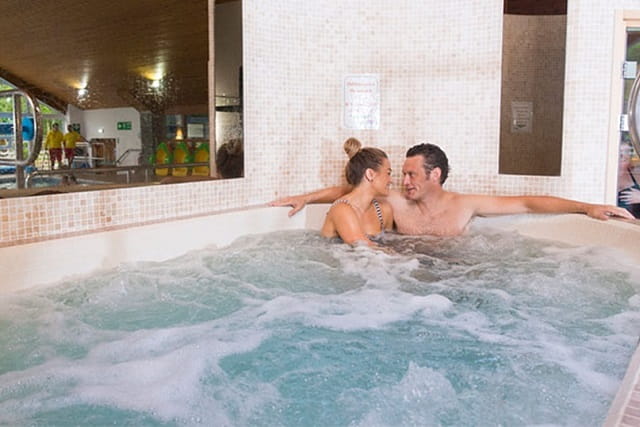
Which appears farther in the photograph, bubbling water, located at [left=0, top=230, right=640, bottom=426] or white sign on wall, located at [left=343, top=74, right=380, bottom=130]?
white sign on wall, located at [left=343, top=74, right=380, bottom=130]

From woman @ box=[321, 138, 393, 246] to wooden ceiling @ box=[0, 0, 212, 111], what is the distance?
0.90 m

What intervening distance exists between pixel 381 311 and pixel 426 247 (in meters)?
0.92

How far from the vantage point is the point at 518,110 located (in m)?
3.22

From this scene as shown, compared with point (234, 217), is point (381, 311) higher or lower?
lower

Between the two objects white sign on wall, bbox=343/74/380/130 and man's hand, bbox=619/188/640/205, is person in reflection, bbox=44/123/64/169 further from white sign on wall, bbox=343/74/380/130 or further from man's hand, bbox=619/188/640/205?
man's hand, bbox=619/188/640/205

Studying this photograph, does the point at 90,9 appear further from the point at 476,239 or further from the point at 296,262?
the point at 476,239

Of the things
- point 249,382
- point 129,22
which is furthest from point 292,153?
point 249,382

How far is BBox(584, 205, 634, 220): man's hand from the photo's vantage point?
2564 millimetres

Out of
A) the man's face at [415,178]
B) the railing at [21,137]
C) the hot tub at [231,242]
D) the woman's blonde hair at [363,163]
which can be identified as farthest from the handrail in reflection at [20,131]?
the man's face at [415,178]

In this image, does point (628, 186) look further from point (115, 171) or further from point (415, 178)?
point (115, 171)

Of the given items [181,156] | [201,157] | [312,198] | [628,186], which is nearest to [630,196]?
[628,186]

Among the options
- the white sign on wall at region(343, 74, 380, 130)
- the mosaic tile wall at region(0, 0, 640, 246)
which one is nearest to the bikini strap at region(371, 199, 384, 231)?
the mosaic tile wall at region(0, 0, 640, 246)

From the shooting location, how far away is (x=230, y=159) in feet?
10.3

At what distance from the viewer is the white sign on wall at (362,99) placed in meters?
3.42
